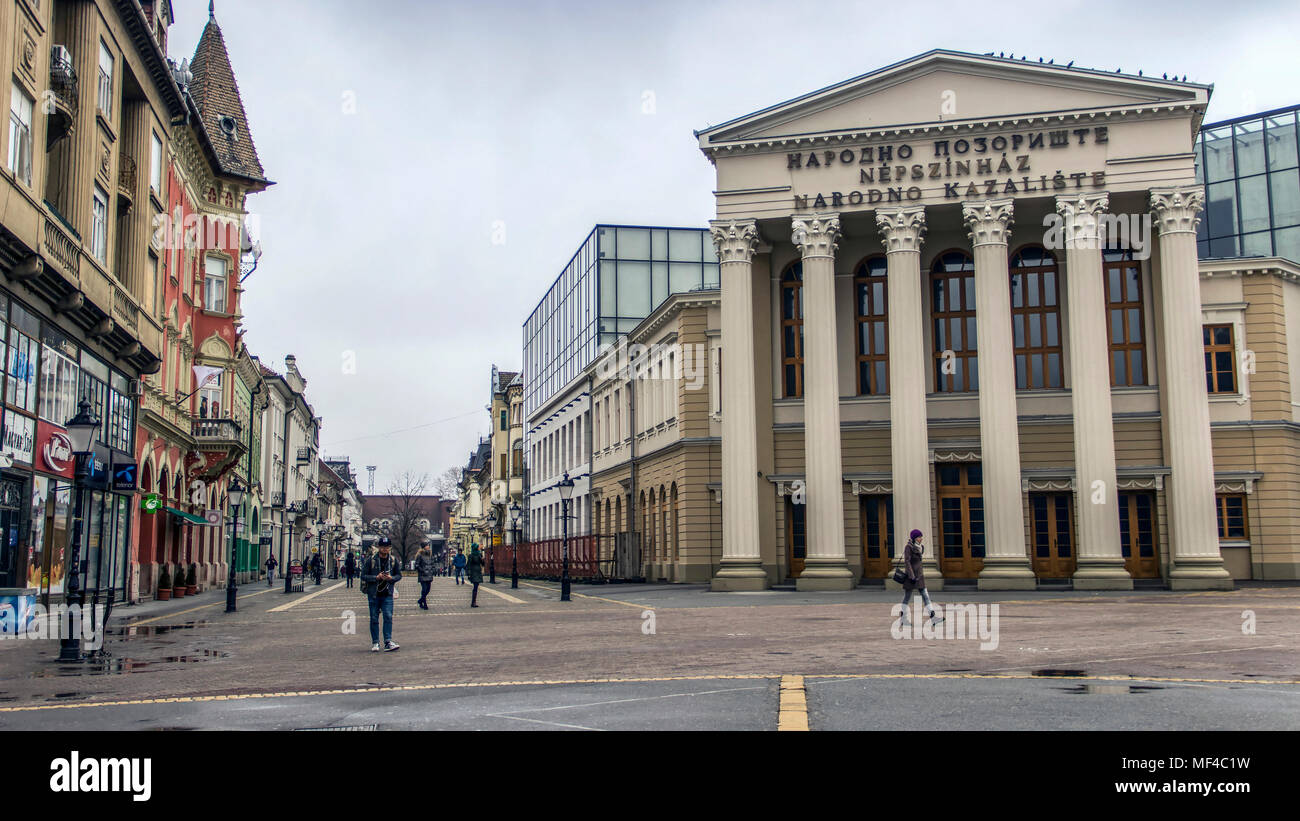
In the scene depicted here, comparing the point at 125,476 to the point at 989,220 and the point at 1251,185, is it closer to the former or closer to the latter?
the point at 989,220

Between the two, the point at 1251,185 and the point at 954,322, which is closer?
the point at 954,322

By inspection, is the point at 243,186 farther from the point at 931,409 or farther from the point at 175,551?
the point at 931,409

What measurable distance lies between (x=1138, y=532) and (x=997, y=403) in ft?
21.6

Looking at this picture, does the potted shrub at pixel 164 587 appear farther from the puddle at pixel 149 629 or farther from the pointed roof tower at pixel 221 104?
the pointed roof tower at pixel 221 104

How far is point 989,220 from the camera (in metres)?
34.0

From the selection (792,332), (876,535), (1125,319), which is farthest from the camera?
(792,332)

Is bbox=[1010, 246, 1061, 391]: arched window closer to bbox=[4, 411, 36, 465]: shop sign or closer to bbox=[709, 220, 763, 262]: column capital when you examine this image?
bbox=[709, 220, 763, 262]: column capital

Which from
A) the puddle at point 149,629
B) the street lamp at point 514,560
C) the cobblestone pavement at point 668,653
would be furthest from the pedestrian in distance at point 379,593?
the street lamp at point 514,560

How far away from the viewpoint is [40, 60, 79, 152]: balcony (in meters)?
23.3

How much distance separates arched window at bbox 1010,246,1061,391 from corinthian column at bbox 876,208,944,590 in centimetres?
399

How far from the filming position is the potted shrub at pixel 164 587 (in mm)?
36159

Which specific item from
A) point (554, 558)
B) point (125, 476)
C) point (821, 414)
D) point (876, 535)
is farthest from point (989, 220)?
point (554, 558)

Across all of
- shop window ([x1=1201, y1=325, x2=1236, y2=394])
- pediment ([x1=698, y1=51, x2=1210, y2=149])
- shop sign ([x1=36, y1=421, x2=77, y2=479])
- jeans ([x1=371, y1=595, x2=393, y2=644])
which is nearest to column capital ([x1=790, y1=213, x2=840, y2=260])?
pediment ([x1=698, y1=51, x2=1210, y2=149])
